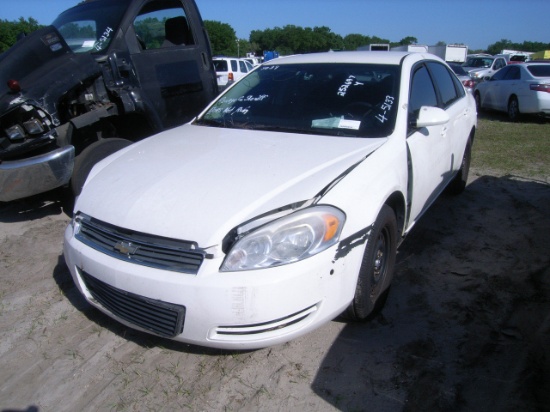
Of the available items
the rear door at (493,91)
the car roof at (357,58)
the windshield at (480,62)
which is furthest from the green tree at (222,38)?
the car roof at (357,58)

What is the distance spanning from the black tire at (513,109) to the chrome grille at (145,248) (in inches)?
442

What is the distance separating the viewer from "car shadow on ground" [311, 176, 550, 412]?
2223 mm

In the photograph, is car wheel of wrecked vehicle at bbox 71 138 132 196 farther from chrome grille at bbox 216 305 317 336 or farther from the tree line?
the tree line

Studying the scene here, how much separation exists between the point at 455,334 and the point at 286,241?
50.9 inches

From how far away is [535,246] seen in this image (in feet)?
12.7

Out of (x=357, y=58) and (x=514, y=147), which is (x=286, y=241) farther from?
(x=514, y=147)

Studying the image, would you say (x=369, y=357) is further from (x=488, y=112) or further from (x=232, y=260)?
(x=488, y=112)

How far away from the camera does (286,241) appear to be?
84.4 inches

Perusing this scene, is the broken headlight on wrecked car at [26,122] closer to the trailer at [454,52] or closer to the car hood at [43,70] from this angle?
the car hood at [43,70]

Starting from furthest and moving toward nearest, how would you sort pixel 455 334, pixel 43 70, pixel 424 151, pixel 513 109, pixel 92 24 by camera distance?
pixel 513 109 < pixel 92 24 < pixel 43 70 < pixel 424 151 < pixel 455 334

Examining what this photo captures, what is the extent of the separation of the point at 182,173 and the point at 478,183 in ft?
14.5

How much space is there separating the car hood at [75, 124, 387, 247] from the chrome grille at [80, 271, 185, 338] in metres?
0.33

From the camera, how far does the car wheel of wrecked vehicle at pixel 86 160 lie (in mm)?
4234

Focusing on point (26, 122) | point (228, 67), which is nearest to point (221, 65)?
point (228, 67)
